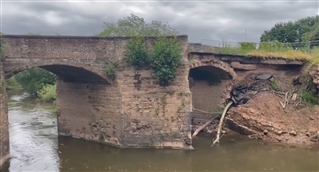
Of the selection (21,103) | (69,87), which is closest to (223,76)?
(69,87)

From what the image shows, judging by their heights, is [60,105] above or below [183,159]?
above

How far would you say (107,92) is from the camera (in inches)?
582

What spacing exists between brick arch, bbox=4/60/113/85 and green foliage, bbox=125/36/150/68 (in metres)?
1.17

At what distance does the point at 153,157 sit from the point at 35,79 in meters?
22.5

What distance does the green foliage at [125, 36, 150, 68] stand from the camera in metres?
14.1

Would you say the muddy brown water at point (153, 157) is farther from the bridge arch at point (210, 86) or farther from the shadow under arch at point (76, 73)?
the shadow under arch at point (76, 73)

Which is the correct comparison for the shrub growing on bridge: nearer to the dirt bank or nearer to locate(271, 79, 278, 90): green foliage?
the dirt bank

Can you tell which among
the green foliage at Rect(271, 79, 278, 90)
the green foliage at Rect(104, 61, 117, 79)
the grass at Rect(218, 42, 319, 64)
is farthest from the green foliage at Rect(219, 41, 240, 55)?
the green foliage at Rect(104, 61, 117, 79)

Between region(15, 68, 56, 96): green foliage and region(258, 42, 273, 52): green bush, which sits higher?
region(258, 42, 273, 52): green bush

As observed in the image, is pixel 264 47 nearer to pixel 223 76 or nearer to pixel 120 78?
pixel 223 76

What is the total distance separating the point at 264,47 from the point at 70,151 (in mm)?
10870

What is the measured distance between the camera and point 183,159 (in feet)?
44.1

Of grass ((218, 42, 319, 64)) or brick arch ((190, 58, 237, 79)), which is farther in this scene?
grass ((218, 42, 319, 64))

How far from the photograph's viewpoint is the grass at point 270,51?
56.6ft
